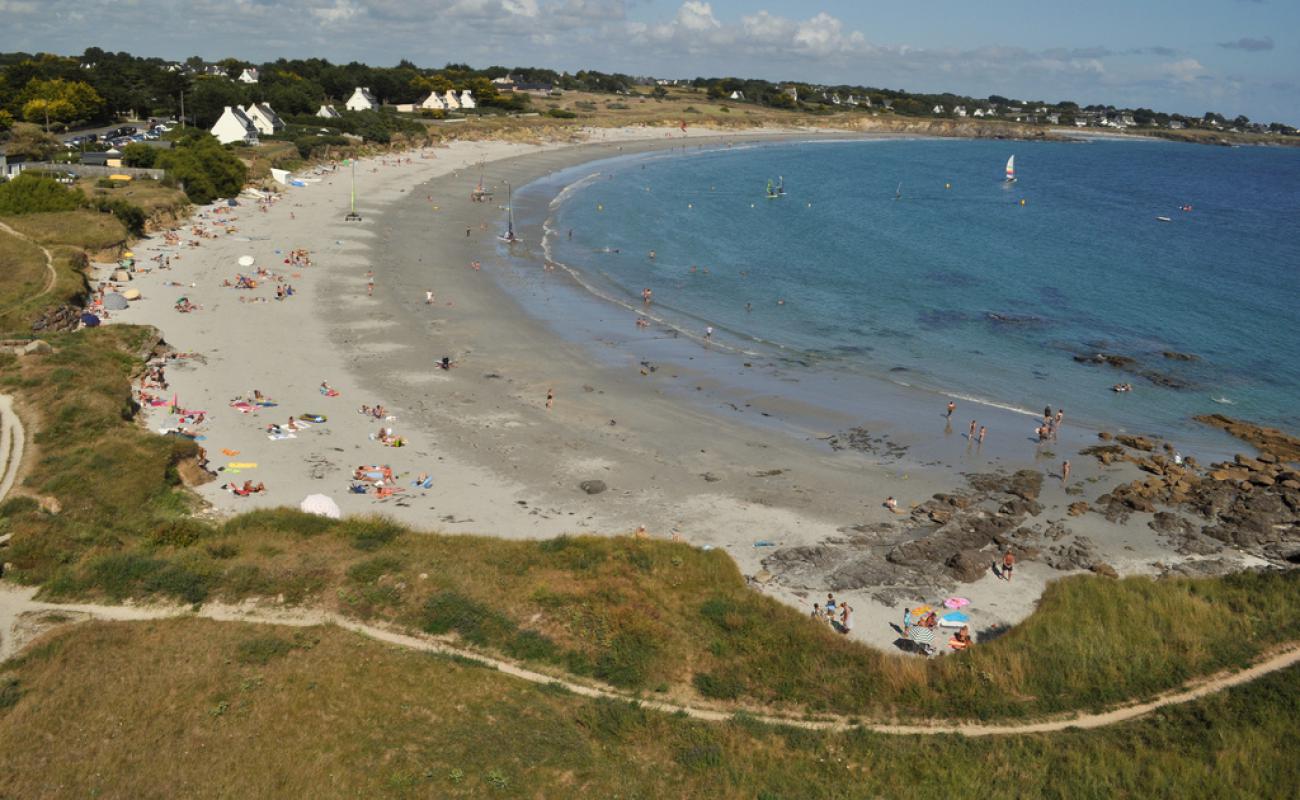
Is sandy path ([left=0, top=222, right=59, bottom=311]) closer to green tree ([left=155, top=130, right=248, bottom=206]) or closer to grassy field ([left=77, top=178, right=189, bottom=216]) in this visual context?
grassy field ([left=77, top=178, right=189, bottom=216])

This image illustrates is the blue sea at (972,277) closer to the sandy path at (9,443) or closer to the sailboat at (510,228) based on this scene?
the sailboat at (510,228)

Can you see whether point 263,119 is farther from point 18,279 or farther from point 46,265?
point 18,279

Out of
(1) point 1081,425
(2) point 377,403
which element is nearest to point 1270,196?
(1) point 1081,425

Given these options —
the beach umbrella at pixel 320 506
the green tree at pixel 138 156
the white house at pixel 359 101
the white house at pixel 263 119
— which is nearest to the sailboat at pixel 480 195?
the green tree at pixel 138 156

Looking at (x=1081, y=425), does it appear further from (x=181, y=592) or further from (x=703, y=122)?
(x=703, y=122)

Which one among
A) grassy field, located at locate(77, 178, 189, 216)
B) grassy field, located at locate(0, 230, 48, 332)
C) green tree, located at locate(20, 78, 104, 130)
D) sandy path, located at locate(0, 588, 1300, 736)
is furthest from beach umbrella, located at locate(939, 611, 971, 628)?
green tree, located at locate(20, 78, 104, 130)

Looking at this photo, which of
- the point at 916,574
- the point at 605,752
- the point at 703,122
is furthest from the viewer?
the point at 703,122
